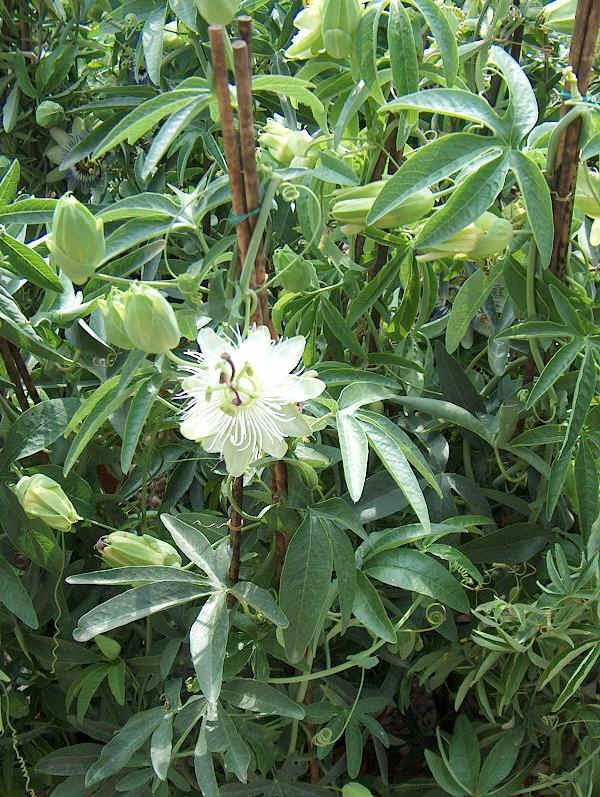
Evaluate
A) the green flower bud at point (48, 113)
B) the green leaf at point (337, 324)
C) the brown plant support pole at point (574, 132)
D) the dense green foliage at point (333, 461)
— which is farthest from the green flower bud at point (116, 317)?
the green flower bud at point (48, 113)

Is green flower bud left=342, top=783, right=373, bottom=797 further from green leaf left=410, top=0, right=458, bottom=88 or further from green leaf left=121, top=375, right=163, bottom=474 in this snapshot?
green leaf left=410, top=0, right=458, bottom=88

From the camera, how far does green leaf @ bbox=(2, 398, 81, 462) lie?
2.36ft

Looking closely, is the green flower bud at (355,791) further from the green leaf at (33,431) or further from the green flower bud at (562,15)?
the green flower bud at (562,15)

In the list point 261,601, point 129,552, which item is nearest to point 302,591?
point 261,601

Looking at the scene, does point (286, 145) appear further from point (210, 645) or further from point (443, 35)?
point (210, 645)

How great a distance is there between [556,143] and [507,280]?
0.11m

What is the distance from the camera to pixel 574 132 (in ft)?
2.01

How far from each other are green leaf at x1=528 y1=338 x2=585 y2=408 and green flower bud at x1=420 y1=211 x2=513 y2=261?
9 cm

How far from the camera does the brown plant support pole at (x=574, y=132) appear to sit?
61 centimetres

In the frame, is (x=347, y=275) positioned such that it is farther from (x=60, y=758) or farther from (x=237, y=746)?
(x=60, y=758)

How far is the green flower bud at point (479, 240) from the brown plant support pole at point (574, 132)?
4cm

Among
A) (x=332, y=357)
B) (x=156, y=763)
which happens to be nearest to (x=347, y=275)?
(x=332, y=357)

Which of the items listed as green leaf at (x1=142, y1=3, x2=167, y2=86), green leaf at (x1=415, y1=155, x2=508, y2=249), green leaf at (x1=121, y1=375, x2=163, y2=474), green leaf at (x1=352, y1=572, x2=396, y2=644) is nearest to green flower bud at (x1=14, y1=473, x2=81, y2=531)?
green leaf at (x1=121, y1=375, x2=163, y2=474)

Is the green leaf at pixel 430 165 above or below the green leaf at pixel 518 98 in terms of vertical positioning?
below
